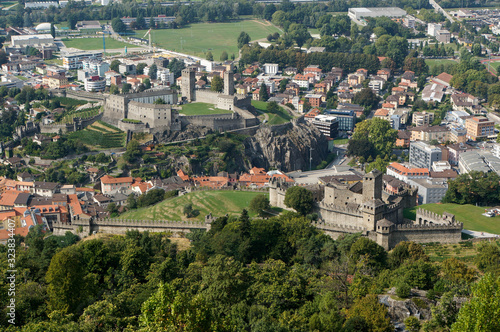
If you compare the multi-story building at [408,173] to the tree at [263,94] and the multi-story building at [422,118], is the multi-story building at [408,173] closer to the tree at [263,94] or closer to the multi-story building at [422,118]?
the multi-story building at [422,118]

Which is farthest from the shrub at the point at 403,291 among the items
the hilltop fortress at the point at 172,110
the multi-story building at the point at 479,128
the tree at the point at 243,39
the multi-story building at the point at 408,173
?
the tree at the point at 243,39

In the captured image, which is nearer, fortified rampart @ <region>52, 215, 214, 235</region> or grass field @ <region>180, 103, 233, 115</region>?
fortified rampart @ <region>52, 215, 214, 235</region>

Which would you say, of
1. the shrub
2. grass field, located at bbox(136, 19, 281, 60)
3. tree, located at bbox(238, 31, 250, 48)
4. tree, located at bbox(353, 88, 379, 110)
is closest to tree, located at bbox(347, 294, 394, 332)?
the shrub

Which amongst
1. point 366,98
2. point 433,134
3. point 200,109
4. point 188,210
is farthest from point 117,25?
point 188,210

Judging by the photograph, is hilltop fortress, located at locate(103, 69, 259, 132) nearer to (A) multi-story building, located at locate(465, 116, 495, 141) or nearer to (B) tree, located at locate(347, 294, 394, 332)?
(A) multi-story building, located at locate(465, 116, 495, 141)

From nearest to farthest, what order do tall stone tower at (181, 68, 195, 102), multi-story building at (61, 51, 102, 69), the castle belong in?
the castle
tall stone tower at (181, 68, 195, 102)
multi-story building at (61, 51, 102, 69)

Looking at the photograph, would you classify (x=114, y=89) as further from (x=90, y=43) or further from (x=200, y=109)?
(x=90, y=43)

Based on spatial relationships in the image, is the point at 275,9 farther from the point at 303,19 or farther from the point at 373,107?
the point at 373,107
